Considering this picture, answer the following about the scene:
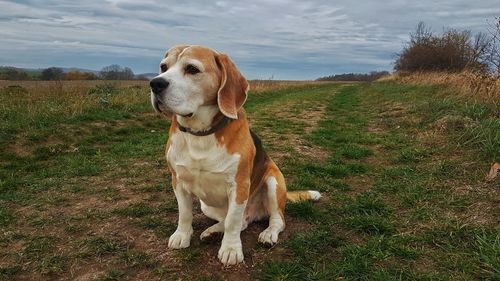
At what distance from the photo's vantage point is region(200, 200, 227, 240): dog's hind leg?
395 cm

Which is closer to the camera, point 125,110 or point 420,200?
point 420,200

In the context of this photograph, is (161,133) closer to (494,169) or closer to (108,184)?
(108,184)

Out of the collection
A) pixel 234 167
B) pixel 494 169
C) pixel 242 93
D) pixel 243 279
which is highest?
pixel 242 93

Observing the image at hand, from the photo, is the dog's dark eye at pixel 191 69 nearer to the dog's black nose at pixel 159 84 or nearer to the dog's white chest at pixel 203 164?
the dog's black nose at pixel 159 84

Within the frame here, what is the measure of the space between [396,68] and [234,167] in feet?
186

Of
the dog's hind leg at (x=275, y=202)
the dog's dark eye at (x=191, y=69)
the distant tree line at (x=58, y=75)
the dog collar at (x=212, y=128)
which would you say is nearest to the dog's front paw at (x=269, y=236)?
the dog's hind leg at (x=275, y=202)

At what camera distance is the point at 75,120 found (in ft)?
33.3

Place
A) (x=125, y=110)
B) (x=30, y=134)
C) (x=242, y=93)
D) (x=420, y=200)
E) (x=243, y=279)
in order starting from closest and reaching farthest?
(x=243, y=279)
(x=242, y=93)
(x=420, y=200)
(x=30, y=134)
(x=125, y=110)

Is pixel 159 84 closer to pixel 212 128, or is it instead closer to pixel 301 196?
pixel 212 128

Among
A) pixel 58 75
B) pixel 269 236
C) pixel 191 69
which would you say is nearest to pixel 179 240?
pixel 269 236

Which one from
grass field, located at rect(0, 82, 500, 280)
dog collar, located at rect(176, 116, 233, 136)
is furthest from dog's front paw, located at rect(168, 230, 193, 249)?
dog collar, located at rect(176, 116, 233, 136)

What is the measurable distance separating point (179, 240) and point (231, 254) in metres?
0.57

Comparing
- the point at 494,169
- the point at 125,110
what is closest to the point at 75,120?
the point at 125,110

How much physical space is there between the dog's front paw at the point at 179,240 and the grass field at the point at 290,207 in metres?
0.09
